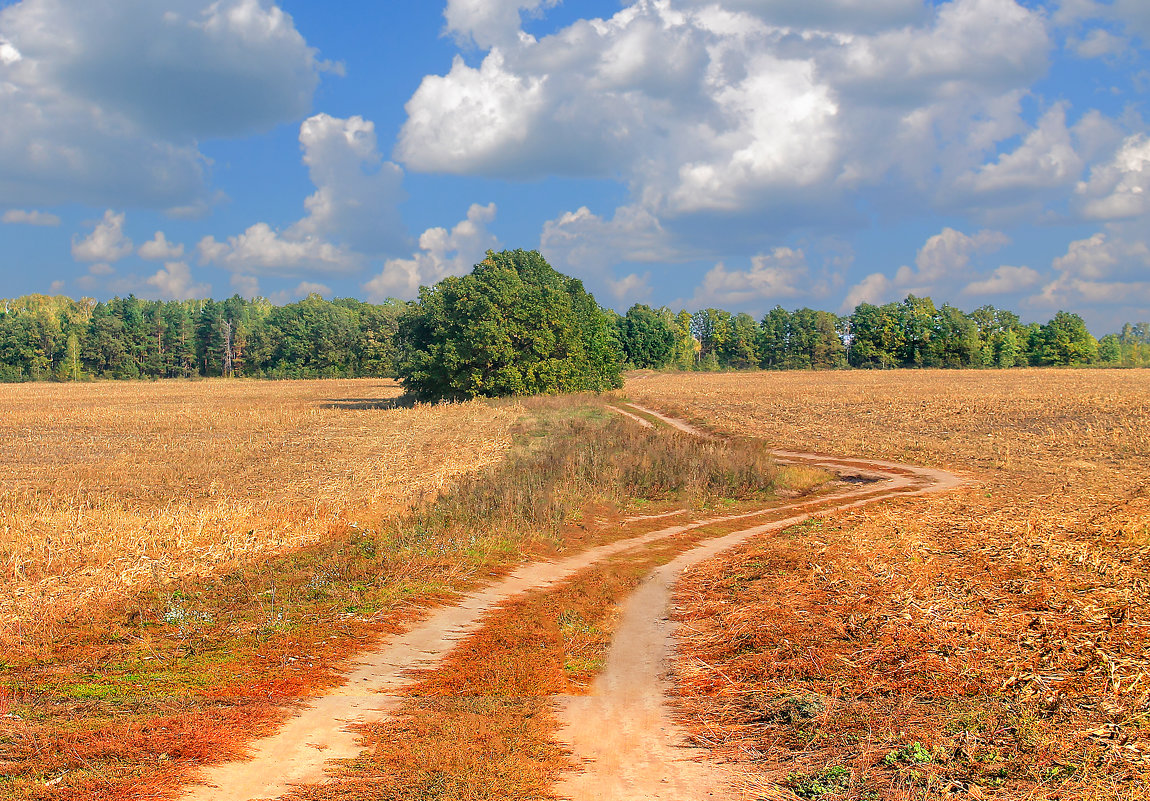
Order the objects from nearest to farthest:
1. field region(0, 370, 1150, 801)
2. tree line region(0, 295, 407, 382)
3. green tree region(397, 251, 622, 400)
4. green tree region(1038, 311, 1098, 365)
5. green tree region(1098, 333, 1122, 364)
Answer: field region(0, 370, 1150, 801), green tree region(397, 251, 622, 400), tree line region(0, 295, 407, 382), green tree region(1038, 311, 1098, 365), green tree region(1098, 333, 1122, 364)

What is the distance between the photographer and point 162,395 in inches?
2766

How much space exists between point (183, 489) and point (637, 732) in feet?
48.1

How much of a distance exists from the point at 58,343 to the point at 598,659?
128818 mm

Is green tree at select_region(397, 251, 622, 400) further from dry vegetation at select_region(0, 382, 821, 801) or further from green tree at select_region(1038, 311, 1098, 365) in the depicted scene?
green tree at select_region(1038, 311, 1098, 365)

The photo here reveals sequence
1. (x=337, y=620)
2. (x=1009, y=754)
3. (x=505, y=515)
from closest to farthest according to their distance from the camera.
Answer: (x=1009, y=754) < (x=337, y=620) < (x=505, y=515)

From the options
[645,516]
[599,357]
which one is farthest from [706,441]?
[599,357]

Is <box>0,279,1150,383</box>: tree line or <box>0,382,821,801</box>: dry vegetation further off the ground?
<box>0,279,1150,383</box>: tree line

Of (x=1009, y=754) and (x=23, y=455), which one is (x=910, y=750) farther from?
(x=23, y=455)

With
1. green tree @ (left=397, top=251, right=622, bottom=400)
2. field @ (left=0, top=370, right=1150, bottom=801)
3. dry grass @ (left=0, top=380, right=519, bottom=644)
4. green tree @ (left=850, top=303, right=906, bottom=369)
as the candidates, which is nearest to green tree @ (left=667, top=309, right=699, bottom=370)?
green tree @ (left=850, top=303, right=906, bottom=369)

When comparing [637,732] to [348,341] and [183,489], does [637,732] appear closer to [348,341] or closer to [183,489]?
[183,489]

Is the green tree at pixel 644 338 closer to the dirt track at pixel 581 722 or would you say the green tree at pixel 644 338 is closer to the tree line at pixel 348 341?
the tree line at pixel 348 341

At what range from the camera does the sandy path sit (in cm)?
520

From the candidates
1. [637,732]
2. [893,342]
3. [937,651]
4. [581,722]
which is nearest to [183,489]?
[581,722]

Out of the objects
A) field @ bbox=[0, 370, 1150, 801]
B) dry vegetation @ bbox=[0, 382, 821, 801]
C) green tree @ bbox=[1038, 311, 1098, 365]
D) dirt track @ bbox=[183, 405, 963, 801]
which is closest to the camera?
dirt track @ bbox=[183, 405, 963, 801]
